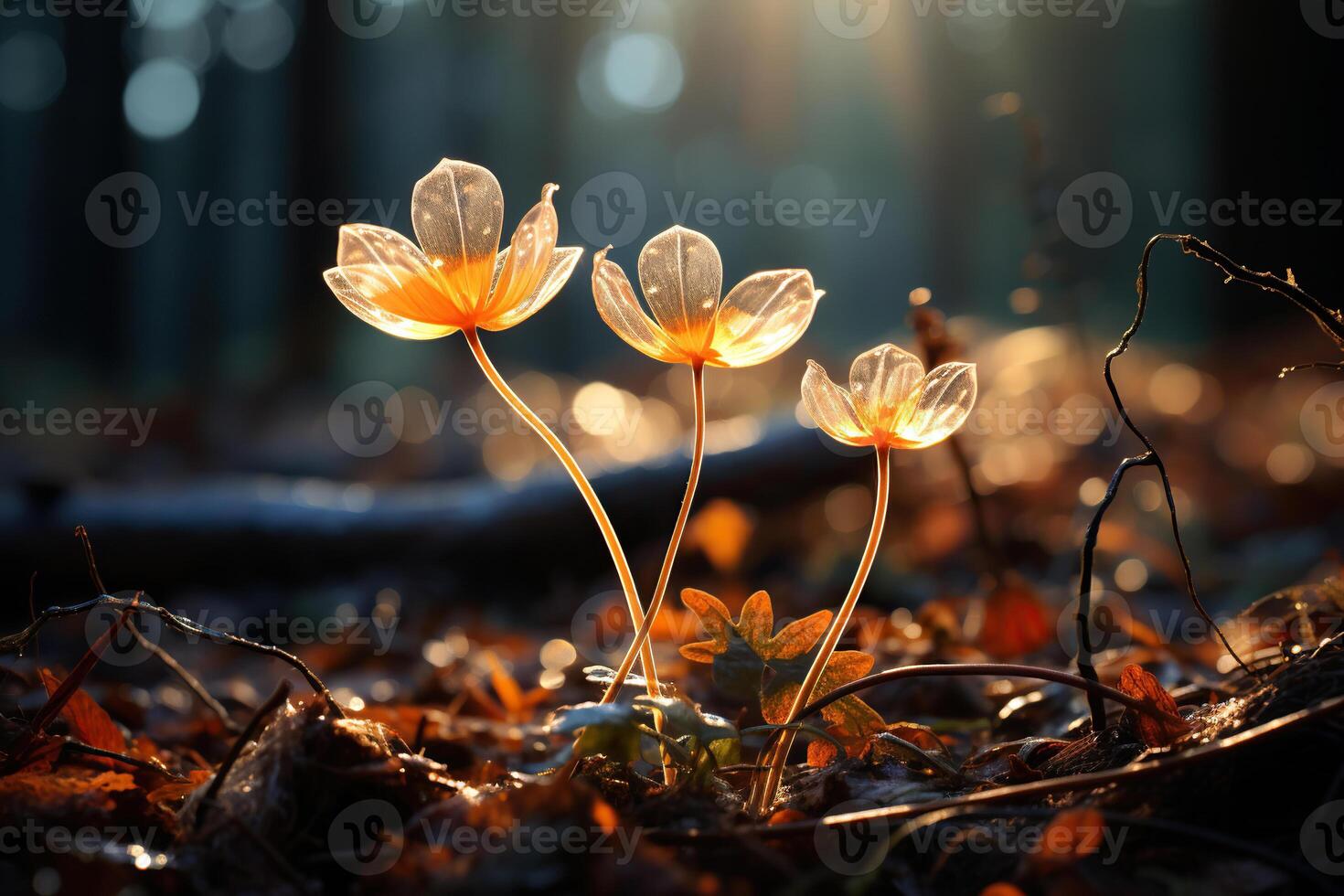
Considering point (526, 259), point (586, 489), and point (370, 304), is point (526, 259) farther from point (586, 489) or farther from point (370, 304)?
point (586, 489)

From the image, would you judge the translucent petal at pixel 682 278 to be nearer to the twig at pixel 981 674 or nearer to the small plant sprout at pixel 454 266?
the small plant sprout at pixel 454 266

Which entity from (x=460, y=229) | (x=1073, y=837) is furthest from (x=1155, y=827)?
(x=460, y=229)

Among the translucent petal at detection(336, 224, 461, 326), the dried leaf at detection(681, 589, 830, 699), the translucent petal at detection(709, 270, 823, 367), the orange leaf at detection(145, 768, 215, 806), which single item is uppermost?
the translucent petal at detection(336, 224, 461, 326)

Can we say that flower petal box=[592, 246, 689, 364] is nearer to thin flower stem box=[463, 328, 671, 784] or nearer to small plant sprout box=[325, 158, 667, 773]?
small plant sprout box=[325, 158, 667, 773]

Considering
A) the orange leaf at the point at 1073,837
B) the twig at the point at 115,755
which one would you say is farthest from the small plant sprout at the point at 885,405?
the twig at the point at 115,755

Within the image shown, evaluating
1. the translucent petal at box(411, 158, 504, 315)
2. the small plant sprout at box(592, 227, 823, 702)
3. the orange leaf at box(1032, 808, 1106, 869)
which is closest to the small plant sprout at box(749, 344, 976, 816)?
the small plant sprout at box(592, 227, 823, 702)

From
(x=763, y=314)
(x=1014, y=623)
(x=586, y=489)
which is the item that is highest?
(x=763, y=314)

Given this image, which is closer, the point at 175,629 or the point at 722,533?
the point at 175,629
